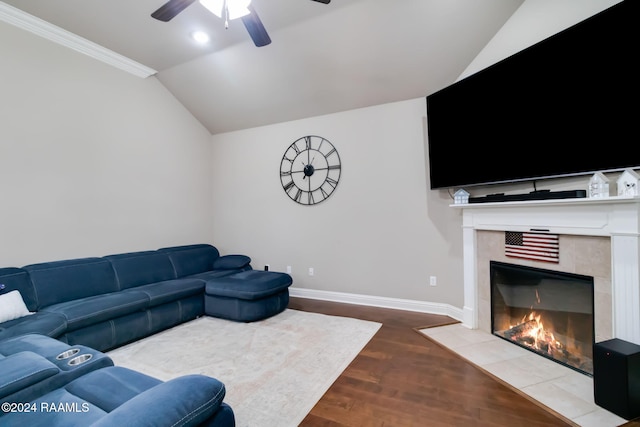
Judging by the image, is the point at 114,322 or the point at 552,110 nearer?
the point at 552,110

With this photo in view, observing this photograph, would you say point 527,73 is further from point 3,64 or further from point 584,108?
point 3,64

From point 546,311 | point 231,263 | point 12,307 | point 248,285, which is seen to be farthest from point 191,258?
point 546,311

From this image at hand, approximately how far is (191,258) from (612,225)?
4546mm

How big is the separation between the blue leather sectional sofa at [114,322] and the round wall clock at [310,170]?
129cm

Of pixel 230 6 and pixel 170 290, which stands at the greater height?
pixel 230 6

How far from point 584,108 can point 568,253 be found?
43.9 inches

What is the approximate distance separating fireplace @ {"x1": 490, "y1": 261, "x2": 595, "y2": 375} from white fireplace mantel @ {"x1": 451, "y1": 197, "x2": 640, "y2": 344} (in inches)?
9.1

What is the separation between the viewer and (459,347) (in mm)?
2680

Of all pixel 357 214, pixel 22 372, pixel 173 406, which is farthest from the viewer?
pixel 357 214

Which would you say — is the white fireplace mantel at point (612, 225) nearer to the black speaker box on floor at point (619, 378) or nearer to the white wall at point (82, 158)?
the black speaker box on floor at point (619, 378)

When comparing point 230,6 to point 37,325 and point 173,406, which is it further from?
point 37,325

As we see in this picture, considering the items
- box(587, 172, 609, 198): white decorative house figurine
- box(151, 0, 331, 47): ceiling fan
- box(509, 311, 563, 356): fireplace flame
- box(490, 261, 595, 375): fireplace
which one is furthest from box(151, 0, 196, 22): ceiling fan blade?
box(509, 311, 563, 356): fireplace flame

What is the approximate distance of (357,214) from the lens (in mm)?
4047

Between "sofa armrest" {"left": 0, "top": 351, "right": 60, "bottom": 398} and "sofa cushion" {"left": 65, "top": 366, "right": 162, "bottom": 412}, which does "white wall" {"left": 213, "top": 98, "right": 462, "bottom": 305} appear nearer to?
"sofa cushion" {"left": 65, "top": 366, "right": 162, "bottom": 412}
